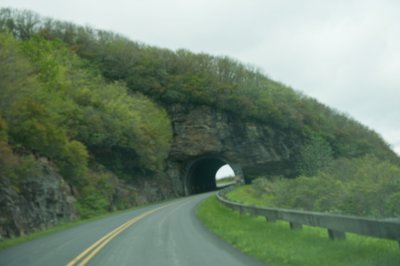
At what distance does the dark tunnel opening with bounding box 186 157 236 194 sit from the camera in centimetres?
7979

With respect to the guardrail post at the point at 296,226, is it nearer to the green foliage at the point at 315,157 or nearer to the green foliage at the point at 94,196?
the green foliage at the point at 94,196

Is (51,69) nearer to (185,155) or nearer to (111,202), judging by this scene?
(111,202)

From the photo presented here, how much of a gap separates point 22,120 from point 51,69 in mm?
15125

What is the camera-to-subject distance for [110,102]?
176 feet

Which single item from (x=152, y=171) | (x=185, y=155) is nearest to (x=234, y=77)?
(x=185, y=155)

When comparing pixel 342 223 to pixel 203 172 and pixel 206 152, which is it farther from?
pixel 203 172

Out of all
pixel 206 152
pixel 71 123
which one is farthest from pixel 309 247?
pixel 206 152

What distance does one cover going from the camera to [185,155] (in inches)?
2835

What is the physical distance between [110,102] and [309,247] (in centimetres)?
4467

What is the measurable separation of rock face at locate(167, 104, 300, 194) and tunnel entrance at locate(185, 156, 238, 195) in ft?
1.14

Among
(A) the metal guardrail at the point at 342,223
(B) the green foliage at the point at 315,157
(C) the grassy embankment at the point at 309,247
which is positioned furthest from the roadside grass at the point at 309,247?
(B) the green foliage at the point at 315,157

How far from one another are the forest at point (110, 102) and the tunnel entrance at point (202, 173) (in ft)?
32.7

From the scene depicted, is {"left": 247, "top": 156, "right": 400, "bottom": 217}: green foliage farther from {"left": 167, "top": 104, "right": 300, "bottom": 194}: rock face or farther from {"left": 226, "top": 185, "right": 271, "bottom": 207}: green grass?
{"left": 167, "top": 104, "right": 300, "bottom": 194}: rock face

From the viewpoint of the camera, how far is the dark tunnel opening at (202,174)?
79.8m
